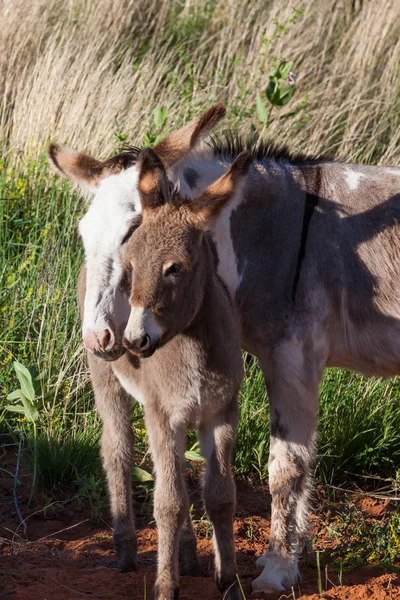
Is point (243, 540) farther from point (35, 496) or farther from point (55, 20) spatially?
point (55, 20)

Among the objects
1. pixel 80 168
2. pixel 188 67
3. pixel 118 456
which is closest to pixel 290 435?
pixel 118 456

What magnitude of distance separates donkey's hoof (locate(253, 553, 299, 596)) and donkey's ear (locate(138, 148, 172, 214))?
1827 millimetres

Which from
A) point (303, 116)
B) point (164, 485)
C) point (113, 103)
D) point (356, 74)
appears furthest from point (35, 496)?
point (356, 74)

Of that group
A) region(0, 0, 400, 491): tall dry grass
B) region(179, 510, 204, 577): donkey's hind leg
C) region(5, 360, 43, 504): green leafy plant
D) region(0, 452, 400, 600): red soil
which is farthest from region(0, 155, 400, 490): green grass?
region(179, 510, 204, 577): donkey's hind leg

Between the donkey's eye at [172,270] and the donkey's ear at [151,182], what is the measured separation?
33cm

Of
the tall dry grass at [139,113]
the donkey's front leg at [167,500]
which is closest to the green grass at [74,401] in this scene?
the tall dry grass at [139,113]

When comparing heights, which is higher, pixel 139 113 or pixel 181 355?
pixel 181 355

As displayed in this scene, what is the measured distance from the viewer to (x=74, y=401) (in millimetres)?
5746

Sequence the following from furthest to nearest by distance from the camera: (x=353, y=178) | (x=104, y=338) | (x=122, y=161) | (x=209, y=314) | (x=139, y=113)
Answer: (x=139, y=113)
(x=353, y=178)
(x=122, y=161)
(x=209, y=314)
(x=104, y=338)

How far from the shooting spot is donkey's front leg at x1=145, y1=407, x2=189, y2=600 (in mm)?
3777

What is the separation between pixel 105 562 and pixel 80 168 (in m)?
1.93

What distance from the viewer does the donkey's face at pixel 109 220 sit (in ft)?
12.2

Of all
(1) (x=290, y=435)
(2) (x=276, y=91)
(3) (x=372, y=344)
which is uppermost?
(2) (x=276, y=91)

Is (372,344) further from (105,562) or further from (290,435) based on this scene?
(105,562)
